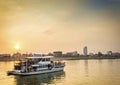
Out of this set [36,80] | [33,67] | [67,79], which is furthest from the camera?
[33,67]

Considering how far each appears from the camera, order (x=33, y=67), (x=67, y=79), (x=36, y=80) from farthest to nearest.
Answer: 1. (x=33, y=67)
2. (x=67, y=79)
3. (x=36, y=80)

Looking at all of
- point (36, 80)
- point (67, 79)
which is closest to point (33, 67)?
point (36, 80)

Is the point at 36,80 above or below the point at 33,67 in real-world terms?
below

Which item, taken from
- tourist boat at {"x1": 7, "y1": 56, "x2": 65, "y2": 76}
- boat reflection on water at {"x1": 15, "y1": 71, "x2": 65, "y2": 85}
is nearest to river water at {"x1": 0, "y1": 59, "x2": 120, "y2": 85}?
boat reflection on water at {"x1": 15, "y1": 71, "x2": 65, "y2": 85}

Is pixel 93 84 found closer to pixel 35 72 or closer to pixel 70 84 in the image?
pixel 70 84

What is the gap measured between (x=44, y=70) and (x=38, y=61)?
Answer: 187 centimetres

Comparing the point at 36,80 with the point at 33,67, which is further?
the point at 33,67

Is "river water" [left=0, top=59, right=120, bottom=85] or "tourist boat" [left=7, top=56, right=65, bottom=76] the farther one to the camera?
"tourist boat" [left=7, top=56, right=65, bottom=76]

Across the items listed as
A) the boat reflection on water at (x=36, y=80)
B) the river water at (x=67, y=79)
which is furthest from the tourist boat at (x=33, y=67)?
the boat reflection on water at (x=36, y=80)

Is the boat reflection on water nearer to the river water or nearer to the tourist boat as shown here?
the river water

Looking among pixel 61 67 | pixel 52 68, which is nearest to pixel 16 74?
pixel 52 68

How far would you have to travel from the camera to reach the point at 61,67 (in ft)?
188

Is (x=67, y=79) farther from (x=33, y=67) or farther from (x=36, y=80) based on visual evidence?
(x=33, y=67)

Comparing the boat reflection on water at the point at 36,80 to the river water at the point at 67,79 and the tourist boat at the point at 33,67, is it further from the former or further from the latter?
the tourist boat at the point at 33,67
